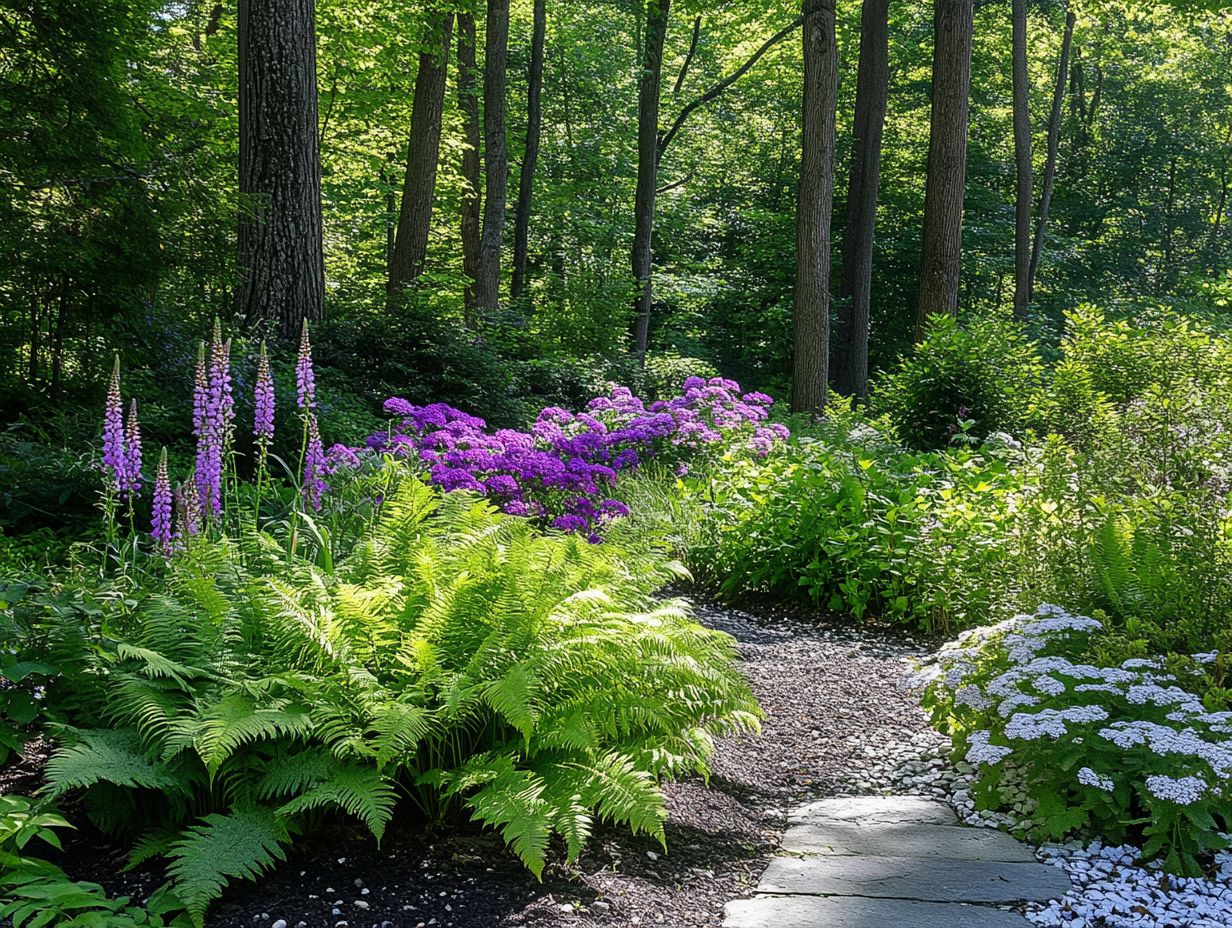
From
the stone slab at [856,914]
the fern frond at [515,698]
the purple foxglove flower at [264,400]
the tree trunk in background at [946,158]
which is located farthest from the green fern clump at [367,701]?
the tree trunk in background at [946,158]

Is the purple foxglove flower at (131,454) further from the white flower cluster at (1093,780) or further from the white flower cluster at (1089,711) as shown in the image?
the white flower cluster at (1093,780)

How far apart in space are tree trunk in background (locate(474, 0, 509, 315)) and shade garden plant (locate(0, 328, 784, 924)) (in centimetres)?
1225

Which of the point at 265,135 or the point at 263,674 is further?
the point at 265,135

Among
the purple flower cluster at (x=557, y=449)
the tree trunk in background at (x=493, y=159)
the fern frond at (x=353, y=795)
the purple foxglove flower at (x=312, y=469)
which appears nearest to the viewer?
the fern frond at (x=353, y=795)

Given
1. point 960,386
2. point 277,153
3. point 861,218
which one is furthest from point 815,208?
point 277,153

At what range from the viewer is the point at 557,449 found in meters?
8.05

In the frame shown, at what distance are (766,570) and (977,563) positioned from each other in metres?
1.52

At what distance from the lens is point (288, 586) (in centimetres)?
292

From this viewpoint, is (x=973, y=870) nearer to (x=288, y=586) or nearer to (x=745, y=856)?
(x=745, y=856)

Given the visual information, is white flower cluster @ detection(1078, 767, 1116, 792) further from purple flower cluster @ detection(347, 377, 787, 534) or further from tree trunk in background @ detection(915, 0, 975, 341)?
tree trunk in background @ detection(915, 0, 975, 341)

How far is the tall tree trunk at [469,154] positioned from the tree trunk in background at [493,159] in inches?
72.1

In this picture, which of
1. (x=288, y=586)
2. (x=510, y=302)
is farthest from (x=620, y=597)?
(x=510, y=302)

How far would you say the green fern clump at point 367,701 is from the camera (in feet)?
8.45

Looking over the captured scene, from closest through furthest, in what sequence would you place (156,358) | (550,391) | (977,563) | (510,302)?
(977,563) → (156,358) → (550,391) → (510,302)
